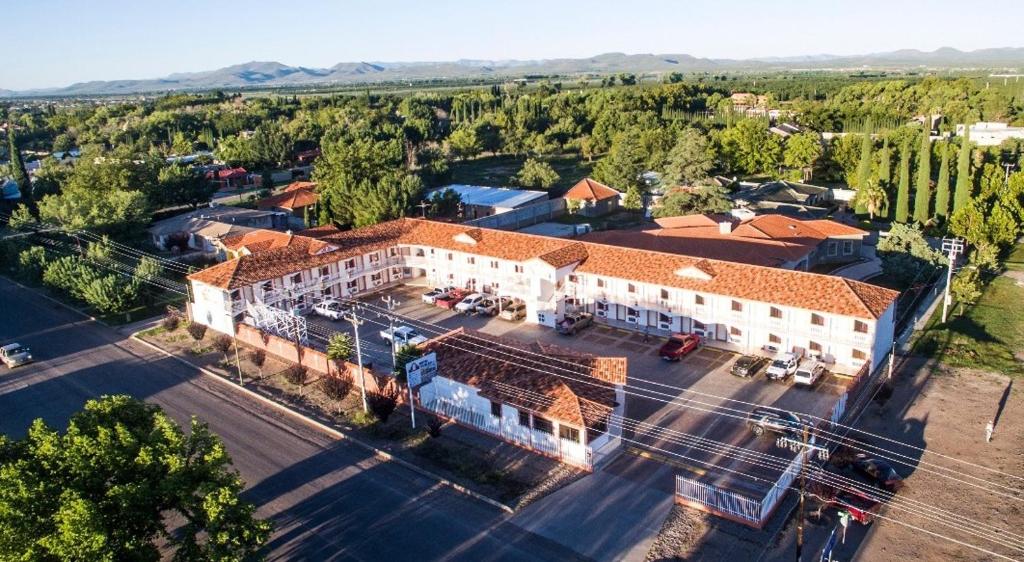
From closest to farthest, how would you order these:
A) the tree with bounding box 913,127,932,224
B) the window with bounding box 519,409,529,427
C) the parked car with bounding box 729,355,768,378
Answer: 1. the window with bounding box 519,409,529,427
2. the parked car with bounding box 729,355,768,378
3. the tree with bounding box 913,127,932,224

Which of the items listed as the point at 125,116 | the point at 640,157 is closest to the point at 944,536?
the point at 640,157

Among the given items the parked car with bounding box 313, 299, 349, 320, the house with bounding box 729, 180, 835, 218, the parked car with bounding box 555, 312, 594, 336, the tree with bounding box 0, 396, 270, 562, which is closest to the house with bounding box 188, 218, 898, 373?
the parked car with bounding box 555, 312, 594, 336

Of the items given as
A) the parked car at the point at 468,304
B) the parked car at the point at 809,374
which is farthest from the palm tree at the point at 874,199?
the parked car at the point at 468,304

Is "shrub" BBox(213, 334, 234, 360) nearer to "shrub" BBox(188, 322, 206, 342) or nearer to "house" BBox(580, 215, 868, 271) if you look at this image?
"shrub" BBox(188, 322, 206, 342)

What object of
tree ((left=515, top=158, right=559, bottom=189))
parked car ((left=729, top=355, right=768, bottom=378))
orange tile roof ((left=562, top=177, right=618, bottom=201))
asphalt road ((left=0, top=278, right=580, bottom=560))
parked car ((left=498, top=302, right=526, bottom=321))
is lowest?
asphalt road ((left=0, top=278, right=580, bottom=560))

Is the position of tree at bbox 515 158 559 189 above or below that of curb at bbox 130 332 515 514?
above

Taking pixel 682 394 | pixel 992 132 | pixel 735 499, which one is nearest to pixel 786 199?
pixel 682 394

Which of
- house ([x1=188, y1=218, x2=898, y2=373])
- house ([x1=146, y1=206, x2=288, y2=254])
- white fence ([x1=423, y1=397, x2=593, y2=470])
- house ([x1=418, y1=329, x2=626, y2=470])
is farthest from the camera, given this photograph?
house ([x1=146, y1=206, x2=288, y2=254])

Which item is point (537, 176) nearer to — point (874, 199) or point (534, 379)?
point (874, 199)
